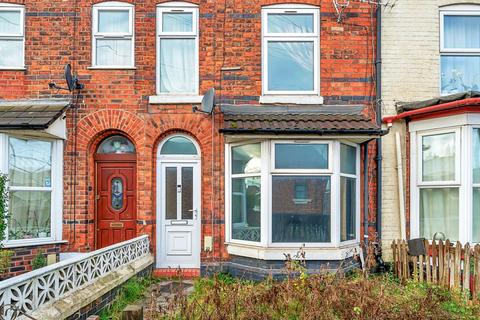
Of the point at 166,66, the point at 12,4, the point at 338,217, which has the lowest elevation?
the point at 338,217

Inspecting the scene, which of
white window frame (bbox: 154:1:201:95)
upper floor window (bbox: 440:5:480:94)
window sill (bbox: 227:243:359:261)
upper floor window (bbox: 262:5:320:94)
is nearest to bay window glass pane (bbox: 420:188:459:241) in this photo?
window sill (bbox: 227:243:359:261)

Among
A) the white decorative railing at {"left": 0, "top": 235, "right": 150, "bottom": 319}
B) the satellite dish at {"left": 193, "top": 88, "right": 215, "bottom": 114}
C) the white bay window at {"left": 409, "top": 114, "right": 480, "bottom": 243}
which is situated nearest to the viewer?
the white decorative railing at {"left": 0, "top": 235, "right": 150, "bottom": 319}

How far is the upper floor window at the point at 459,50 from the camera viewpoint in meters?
8.09

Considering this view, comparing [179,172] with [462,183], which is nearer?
[462,183]

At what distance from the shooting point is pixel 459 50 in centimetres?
808

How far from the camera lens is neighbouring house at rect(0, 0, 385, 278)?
7754 mm

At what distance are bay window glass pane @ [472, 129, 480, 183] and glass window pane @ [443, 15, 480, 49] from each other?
2.16 metres

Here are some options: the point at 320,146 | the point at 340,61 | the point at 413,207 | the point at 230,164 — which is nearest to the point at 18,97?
the point at 230,164

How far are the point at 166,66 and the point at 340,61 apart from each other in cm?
366

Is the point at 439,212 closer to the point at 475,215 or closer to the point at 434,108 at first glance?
the point at 475,215

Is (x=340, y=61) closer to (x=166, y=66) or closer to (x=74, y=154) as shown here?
(x=166, y=66)

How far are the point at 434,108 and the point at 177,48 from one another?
17.2 feet

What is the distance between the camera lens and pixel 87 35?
802 centimetres

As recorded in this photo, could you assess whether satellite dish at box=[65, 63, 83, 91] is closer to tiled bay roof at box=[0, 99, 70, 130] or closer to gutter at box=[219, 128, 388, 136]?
tiled bay roof at box=[0, 99, 70, 130]
